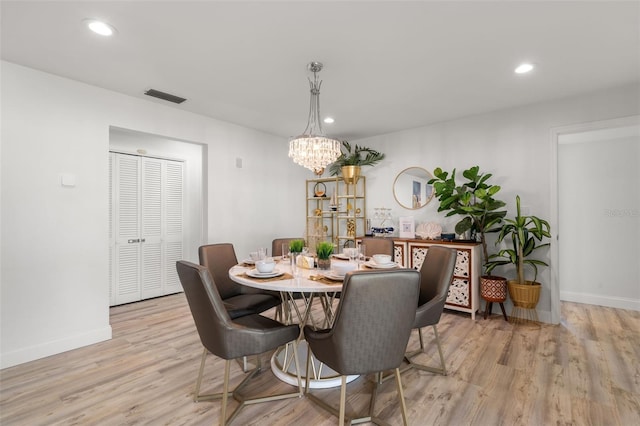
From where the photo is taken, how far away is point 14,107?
263 centimetres

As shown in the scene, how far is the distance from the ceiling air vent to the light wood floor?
255cm

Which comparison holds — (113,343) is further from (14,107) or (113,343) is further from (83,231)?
(14,107)

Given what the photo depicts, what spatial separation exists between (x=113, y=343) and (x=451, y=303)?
3.75 metres

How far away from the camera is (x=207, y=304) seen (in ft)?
5.56

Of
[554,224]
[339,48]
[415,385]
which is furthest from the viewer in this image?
[554,224]

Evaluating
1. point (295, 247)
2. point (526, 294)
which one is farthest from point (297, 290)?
point (526, 294)

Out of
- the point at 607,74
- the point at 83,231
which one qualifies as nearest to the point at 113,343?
the point at 83,231

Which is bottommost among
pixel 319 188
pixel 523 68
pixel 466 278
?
pixel 466 278

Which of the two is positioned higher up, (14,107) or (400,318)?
(14,107)

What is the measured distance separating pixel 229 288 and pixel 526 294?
3.14 m

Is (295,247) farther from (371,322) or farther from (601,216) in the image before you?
(601,216)

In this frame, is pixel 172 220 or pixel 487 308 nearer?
pixel 487 308

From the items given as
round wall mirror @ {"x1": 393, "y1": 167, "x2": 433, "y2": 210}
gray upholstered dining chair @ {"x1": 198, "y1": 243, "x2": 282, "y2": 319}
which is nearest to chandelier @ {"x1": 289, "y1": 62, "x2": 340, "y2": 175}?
gray upholstered dining chair @ {"x1": 198, "y1": 243, "x2": 282, "y2": 319}

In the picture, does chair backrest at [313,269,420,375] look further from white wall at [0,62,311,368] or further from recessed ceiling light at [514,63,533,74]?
white wall at [0,62,311,368]
